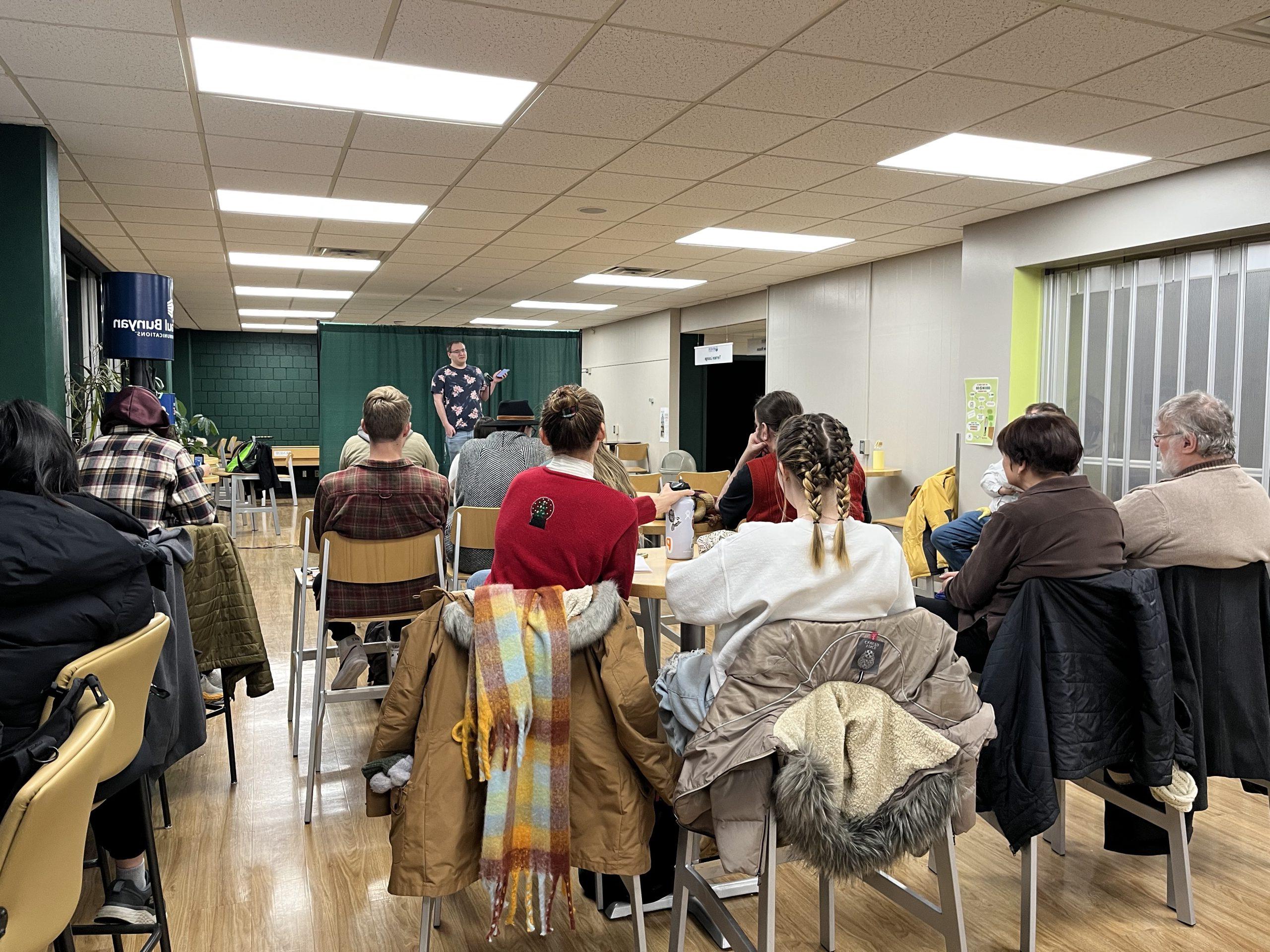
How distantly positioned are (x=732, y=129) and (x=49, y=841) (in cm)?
368

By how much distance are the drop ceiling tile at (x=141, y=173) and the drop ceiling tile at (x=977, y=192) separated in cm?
396

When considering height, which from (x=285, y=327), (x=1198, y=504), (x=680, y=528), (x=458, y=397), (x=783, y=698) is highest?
(x=285, y=327)

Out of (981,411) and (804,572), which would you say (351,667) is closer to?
(804,572)

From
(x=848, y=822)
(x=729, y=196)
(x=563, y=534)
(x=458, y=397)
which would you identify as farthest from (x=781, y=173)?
(x=458, y=397)

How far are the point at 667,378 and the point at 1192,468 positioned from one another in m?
9.03

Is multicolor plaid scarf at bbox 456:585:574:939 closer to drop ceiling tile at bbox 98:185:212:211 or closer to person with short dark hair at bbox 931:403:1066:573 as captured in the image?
person with short dark hair at bbox 931:403:1066:573

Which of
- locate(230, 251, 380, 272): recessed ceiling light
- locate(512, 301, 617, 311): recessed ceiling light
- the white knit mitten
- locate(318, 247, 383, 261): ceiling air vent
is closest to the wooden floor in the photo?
the white knit mitten

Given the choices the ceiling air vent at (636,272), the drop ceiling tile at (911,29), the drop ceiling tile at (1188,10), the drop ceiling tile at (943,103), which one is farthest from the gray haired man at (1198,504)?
the ceiling air vent at (636,272)

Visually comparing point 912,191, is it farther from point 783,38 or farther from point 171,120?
point 171,120

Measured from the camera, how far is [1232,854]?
2887 millimetres

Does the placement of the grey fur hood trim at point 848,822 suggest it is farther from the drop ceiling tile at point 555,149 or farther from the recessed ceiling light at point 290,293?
the recessed ceiling light at point 290,293

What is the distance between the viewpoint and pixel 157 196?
534cm

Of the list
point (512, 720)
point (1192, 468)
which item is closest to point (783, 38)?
point (1192, 468)

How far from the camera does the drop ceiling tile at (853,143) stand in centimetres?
406
